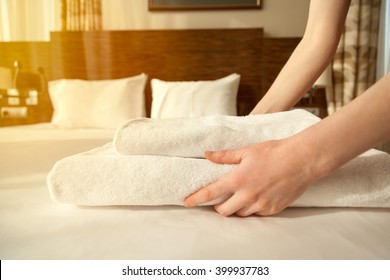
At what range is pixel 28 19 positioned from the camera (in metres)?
2.19

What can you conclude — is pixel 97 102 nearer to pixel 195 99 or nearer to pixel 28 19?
pixel 195 99

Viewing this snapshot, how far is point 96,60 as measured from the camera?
2.35 m

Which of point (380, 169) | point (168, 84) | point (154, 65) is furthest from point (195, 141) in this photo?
point (154, 65)

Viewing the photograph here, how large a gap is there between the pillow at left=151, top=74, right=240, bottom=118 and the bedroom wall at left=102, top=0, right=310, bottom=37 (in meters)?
0.55

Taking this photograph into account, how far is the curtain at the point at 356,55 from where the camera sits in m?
2.18

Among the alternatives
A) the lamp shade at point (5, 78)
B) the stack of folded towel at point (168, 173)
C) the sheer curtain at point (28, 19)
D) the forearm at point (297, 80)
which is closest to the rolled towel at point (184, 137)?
the stack of folded towel at point (168, 173)

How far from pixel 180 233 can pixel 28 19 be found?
2.32m

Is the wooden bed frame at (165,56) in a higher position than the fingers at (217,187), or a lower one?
higher

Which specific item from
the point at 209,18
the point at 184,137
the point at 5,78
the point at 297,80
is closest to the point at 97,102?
the point at 5,78

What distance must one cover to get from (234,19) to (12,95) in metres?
1.70

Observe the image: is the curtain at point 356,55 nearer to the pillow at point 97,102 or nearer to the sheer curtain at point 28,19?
the pillow at point 97,102

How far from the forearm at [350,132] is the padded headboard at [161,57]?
1.84 meters

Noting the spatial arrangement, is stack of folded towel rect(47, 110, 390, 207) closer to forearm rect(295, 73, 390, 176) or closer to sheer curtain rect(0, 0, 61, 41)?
forearm rect(295, 73, 390, 176)
